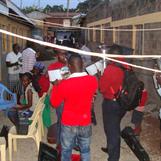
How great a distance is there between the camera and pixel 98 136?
7.80 meters

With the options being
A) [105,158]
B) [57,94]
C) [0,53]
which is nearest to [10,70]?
[0,53]

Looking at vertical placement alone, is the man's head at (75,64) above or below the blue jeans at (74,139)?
above

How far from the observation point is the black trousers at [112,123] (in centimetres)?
571

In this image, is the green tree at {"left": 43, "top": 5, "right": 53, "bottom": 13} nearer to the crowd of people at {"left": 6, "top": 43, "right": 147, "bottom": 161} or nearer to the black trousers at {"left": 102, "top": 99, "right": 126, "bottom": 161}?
the crowd of people at {"left": 6, "top": 43, "right": 147, "bottom": 161}

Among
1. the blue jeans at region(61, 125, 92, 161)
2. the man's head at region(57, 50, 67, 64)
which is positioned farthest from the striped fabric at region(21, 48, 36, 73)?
the blue jeans at region(61, 125, 92, 161)

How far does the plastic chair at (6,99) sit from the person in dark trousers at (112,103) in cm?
327

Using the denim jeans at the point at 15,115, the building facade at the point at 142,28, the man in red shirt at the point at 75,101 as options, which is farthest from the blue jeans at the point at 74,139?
the building facade at the point at 142,28

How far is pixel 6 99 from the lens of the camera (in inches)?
376

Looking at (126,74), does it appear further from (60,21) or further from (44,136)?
(60,21)

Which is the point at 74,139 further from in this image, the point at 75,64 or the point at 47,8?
the point at 47,8

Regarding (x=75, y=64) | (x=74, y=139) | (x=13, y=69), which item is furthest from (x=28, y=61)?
(x=75, y=64)

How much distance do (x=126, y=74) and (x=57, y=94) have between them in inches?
49.8

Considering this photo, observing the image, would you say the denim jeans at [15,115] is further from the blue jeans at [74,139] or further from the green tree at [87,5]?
the green tree at [87,5]

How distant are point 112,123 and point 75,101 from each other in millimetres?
1029
